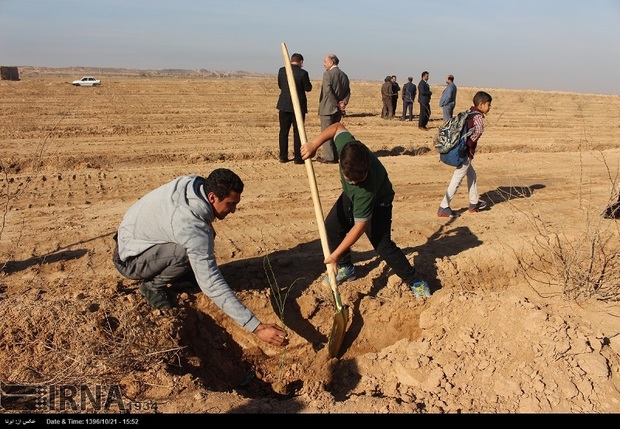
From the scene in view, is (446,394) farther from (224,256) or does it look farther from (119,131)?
(119,131)

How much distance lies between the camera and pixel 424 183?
297 inches

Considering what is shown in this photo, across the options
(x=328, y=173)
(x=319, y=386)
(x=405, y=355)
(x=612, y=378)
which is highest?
(x=328, y=173)

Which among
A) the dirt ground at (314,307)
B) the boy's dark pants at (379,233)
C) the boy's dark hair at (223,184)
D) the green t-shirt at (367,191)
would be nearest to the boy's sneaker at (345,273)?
the dirt ground at (314,307)

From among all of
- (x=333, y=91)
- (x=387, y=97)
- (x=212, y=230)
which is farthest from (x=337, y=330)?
(x=387, y=97)

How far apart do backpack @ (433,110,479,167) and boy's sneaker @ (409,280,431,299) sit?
82.3 inches

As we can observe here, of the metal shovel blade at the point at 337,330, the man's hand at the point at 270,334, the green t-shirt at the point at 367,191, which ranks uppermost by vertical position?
the green t-shirt at the point at 367,191

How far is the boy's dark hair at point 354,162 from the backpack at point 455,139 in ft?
8.71

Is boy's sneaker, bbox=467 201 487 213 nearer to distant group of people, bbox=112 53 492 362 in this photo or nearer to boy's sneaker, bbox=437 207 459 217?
boy's sneaker, bbox=437 207 459 217

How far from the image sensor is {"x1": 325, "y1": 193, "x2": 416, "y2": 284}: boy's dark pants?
3.95m

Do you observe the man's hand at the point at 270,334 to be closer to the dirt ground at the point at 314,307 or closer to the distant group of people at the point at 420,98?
the dirt ground at the point at 314,307

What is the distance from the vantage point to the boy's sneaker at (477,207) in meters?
6.22

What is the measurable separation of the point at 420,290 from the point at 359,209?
1156 millimetres
